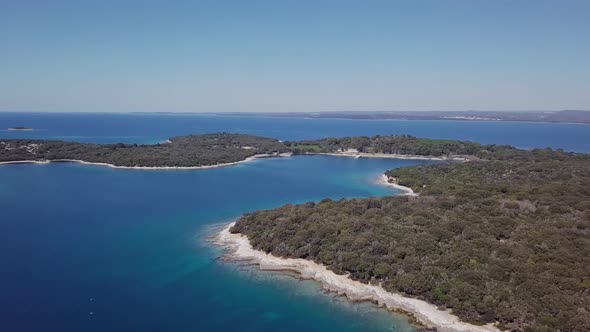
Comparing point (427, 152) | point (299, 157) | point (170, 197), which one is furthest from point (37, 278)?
point (427, 152)

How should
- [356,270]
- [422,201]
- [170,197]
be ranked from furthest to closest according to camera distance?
[170,197] → [422,201] → [356,270]

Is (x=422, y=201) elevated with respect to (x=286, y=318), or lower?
elevated

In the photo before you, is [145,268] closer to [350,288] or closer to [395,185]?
[350,288]

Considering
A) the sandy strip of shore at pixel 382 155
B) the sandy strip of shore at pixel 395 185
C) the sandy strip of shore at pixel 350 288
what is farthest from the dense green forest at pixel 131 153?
the sandy strip of shore at pixel 350 288

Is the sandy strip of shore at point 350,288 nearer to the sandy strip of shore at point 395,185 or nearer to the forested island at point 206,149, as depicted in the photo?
the sandy strip of shore at point 395,185

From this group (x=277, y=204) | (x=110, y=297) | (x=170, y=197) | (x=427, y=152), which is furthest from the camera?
(x=427, y=152)

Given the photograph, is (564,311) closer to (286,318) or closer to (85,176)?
(286,318)
